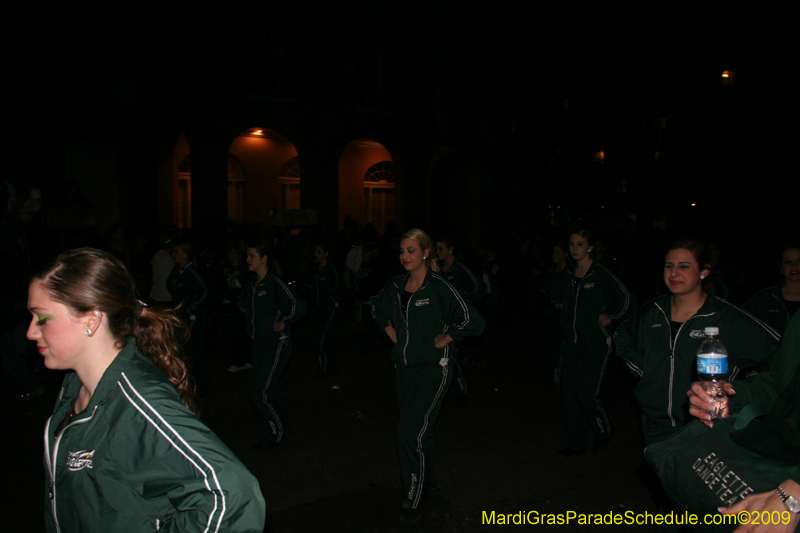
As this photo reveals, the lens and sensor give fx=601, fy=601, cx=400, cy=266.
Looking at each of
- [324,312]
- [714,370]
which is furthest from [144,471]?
[324,312]

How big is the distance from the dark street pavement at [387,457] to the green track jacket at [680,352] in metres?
1.27

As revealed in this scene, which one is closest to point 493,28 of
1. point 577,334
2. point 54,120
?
point 54,120

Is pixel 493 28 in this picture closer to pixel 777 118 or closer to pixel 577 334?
pixel 777 118

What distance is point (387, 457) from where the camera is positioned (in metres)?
6.11

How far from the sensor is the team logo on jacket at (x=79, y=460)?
74.7 inches

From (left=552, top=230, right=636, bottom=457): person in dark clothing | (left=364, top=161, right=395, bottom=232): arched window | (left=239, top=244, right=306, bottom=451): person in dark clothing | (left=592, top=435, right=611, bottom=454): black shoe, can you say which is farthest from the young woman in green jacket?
(left=364, top=161, right=395, bottom=232): arched window

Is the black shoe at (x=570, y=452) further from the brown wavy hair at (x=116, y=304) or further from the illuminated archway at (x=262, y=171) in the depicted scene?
the illuminated archway at (x=262, y=171)

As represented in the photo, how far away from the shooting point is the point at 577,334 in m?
6.21

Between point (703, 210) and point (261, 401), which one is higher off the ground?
point (703, 210)

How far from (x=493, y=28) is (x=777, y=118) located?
490 inches

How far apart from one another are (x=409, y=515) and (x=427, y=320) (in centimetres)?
153

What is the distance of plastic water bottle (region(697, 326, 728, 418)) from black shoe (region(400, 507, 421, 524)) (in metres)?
2.76

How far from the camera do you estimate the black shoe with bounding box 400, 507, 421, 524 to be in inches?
184

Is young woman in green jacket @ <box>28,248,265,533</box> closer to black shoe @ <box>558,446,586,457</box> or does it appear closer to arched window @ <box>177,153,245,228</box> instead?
black shoe @ <box>558,446,586,457</box>
